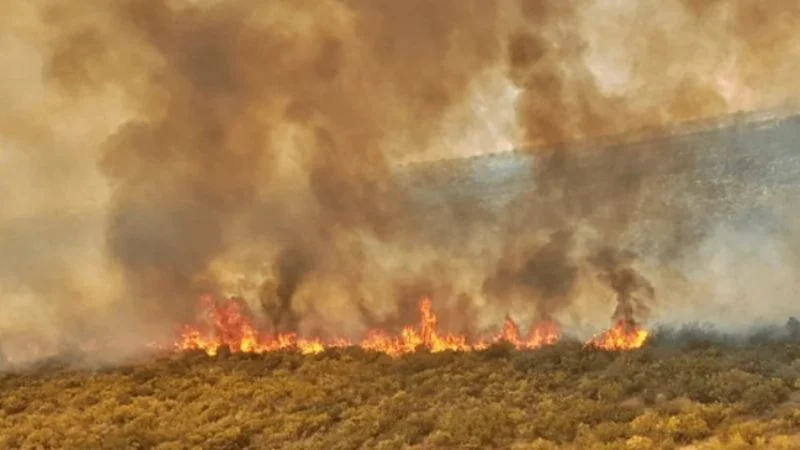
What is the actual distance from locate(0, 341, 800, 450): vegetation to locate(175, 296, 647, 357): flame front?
0.79 meters

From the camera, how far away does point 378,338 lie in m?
24.4

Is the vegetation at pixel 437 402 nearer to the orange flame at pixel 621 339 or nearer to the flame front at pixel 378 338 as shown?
the orange flame at pixel 621 339

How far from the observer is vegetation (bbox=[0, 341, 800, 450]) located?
50.4 feet

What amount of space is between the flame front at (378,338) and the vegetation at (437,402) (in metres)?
0.79

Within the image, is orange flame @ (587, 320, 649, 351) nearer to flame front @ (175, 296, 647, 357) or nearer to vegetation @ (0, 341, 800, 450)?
flame front @ (175, 296, 647, 357)

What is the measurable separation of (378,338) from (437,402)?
628cm

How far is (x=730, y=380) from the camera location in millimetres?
16984

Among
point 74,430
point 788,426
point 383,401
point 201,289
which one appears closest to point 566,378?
point 383,401

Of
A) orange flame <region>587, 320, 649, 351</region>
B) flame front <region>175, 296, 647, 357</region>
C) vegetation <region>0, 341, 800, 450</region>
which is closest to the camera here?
vegetation <region>0, 341, 800, 450</region>

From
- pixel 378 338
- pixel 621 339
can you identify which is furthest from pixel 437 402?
pixel 378 338

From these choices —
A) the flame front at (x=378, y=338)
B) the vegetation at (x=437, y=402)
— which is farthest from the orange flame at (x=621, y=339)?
the vegetation at (x=437, y=402)

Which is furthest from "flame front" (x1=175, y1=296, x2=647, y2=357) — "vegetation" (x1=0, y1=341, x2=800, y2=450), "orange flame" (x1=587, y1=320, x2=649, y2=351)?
"vegetation" (x1=0, y1=341, x2=800, y2=450)

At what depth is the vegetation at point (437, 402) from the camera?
15.4 meters

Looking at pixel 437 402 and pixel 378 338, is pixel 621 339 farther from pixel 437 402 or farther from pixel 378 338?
pixel 378 338
